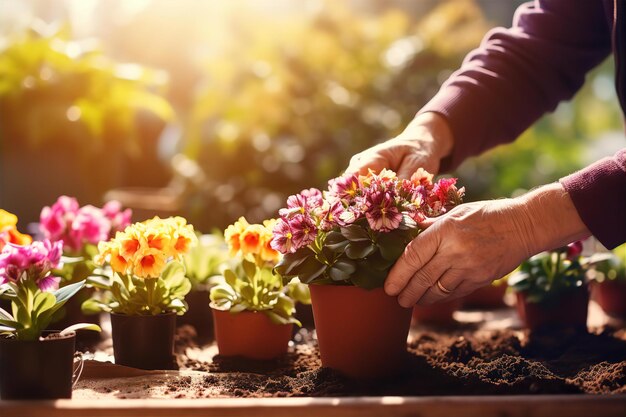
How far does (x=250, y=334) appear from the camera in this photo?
5.14ft

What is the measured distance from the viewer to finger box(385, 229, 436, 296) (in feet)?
4.10

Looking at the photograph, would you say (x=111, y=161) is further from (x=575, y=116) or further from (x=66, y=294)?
(x=575, y=116)

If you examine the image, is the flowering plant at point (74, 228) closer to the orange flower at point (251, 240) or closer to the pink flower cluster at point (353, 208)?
the orange flower at point (251, 240)

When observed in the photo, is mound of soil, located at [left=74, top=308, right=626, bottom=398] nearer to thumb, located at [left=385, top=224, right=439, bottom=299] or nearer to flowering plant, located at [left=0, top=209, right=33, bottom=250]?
thumb, located at [left=385, top=224, right=439, bottom=299]

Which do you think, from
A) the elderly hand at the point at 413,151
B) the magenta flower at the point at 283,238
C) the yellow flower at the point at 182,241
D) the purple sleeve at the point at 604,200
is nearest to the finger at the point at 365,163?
the elderly hand at the point at 413,151

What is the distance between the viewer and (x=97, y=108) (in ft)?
11.7

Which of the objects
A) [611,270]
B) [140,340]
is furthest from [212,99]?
[140,340]

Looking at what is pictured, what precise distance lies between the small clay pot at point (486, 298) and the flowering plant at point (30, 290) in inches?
63.3

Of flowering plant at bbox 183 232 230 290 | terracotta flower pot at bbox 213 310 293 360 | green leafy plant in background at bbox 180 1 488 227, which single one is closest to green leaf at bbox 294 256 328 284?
terracotta flower pot at bbox 213 310 293 360

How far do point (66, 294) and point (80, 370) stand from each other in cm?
19

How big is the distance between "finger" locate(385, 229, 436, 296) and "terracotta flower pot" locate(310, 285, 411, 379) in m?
0.05

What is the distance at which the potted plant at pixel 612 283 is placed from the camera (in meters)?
2.10

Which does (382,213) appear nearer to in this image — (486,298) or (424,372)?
(424,372)

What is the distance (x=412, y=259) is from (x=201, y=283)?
0.92 m
